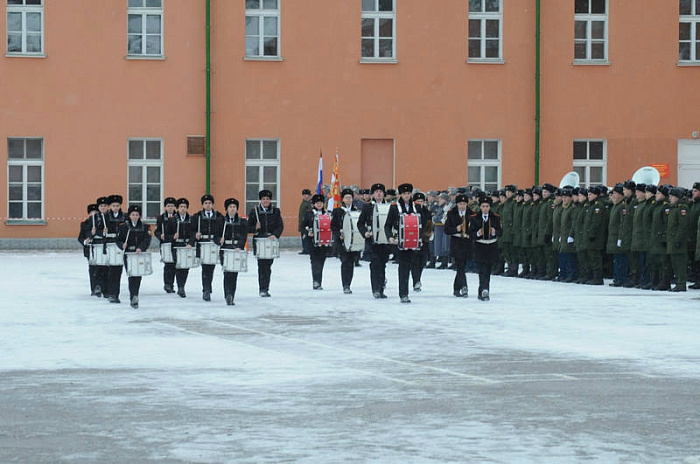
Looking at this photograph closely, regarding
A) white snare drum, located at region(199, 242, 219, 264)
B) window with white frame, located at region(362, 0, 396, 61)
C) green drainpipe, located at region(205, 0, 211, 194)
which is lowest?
white snare drum, located at region(199, 242, 219, 264)

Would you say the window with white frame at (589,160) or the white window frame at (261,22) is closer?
the white window frame at (261,22)

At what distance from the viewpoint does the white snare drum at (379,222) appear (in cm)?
2298

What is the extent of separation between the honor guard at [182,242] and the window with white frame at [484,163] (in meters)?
19.1

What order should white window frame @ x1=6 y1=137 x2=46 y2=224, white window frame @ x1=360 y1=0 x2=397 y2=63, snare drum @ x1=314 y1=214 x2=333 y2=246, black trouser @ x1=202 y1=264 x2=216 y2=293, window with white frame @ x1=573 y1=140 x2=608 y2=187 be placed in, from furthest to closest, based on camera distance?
window with white frame @ x1=573 y1=140 x2=608 y2=187, white window frame @ x1=360 y1=0 x2=397 y2=63, white window frame @ x1=6 y1=137 x2=46 y2=224, snare drum @ x1=314 y1=214 x2=333 y2=246, black trouser @ x1=202 y1=264 x2=216 y2=293

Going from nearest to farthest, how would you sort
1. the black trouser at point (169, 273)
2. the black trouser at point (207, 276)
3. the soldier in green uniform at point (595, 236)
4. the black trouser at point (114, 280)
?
1. the black trouser at point (114, 280)
2. the black trouser at point (207, 276)
3. the black trouser at point (169, 273)
4. the soldier in green uniform at point (595, 236)

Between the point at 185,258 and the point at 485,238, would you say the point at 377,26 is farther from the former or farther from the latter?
the point at 185,258

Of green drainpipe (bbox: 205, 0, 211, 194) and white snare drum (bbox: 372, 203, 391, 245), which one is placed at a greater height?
green drainpipe (bbox: 205, 0, 211, 194)

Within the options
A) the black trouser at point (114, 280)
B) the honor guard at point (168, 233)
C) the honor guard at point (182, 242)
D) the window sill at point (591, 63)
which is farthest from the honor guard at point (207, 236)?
the window sill at point (591, 63)

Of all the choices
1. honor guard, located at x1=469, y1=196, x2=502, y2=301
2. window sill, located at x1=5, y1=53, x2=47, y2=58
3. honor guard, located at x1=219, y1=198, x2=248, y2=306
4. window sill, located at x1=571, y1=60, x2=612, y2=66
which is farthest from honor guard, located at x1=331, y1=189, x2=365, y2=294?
window sill, located at x1=571, y1=60, x2=612, y2=66

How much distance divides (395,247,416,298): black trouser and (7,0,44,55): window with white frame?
1966cm

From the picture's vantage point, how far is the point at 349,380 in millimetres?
12609

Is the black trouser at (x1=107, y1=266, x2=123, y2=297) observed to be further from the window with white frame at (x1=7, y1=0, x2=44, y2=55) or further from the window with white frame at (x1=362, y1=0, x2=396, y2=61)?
the window with white frame at (x1=362, y1=0, x2=396, y2=61)

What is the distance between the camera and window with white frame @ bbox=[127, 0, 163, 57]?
131 feet

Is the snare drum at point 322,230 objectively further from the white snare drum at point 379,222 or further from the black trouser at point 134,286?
the black trouser at point 134,286
